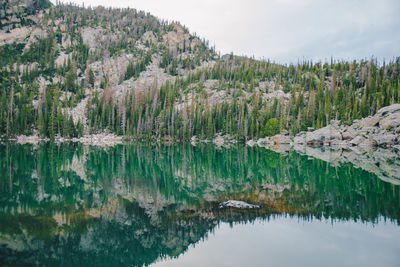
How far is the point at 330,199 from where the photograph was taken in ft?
60.9

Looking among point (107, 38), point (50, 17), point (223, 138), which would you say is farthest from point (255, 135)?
point (50, 17)

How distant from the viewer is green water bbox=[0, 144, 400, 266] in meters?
10.1

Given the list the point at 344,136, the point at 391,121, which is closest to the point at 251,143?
the point at 344,136

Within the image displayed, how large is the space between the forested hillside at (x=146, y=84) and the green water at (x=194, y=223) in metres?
70.9

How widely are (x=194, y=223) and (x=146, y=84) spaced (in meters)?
116

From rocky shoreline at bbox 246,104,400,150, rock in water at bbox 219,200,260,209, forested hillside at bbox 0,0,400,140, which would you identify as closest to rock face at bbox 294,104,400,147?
rocky shoreline at bbox 246,104,400,150

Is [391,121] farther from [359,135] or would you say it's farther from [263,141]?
[263,141]

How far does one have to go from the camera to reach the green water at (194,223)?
1009 centimetres

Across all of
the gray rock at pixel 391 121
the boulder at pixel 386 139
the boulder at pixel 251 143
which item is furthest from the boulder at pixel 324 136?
the boulder at pixel 251 143

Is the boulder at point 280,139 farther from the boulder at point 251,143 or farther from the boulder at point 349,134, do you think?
the boulder at point 349,134

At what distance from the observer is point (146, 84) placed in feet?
406

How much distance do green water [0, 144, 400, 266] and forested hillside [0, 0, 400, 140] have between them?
70.9 meters

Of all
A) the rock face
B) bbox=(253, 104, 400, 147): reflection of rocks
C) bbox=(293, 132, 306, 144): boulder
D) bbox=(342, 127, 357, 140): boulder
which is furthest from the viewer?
bbox=(293, 132, 306, 144): boulder

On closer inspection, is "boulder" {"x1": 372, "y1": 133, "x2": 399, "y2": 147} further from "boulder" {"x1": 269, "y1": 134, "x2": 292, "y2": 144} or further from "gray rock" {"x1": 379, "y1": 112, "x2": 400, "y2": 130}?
"boulder" {"x1": 269, "y1": 134, "x2": 292, "y2": 144}
